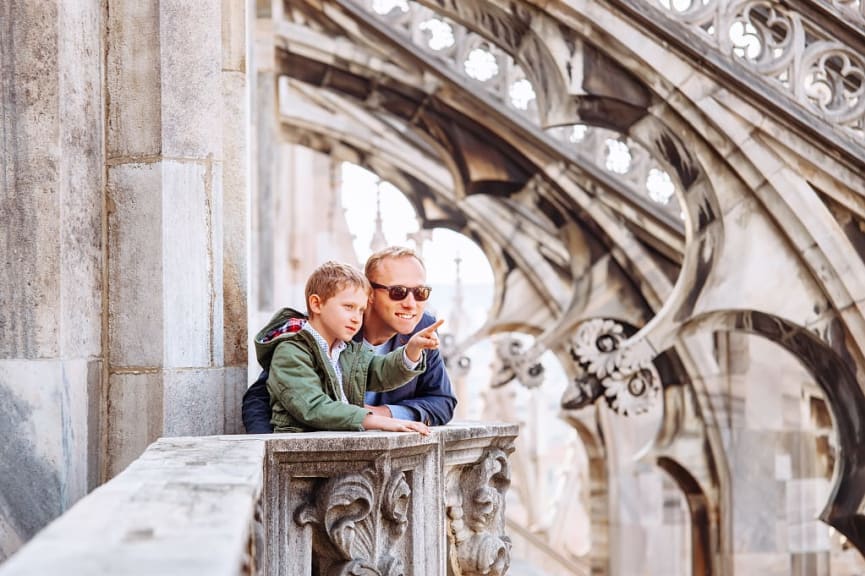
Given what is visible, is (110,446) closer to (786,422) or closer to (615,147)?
(615,147)

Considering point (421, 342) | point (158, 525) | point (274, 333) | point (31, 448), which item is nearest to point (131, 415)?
point (31, 448)

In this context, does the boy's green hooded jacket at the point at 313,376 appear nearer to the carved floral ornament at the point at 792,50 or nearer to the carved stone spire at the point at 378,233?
the carved floral ornament at the point at 792,50

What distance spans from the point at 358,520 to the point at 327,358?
51 cm

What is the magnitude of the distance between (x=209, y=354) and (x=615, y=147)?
479cm

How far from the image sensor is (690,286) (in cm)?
584

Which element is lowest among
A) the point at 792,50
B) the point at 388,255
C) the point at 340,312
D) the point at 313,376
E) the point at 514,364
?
the point at 514,364

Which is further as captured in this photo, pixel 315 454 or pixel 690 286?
pixel 690 286

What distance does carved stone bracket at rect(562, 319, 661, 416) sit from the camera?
19.2 feet

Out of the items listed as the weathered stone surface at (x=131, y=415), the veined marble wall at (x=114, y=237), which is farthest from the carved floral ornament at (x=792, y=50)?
the weathered stone surface at (x=131, y=415)

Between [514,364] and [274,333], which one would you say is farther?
[514,364]

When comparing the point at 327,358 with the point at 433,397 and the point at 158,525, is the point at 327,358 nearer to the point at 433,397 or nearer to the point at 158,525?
the point at 433,397

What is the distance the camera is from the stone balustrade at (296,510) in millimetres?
1407

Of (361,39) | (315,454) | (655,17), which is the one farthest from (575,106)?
(315,454)

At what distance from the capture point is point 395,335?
3373 mm
